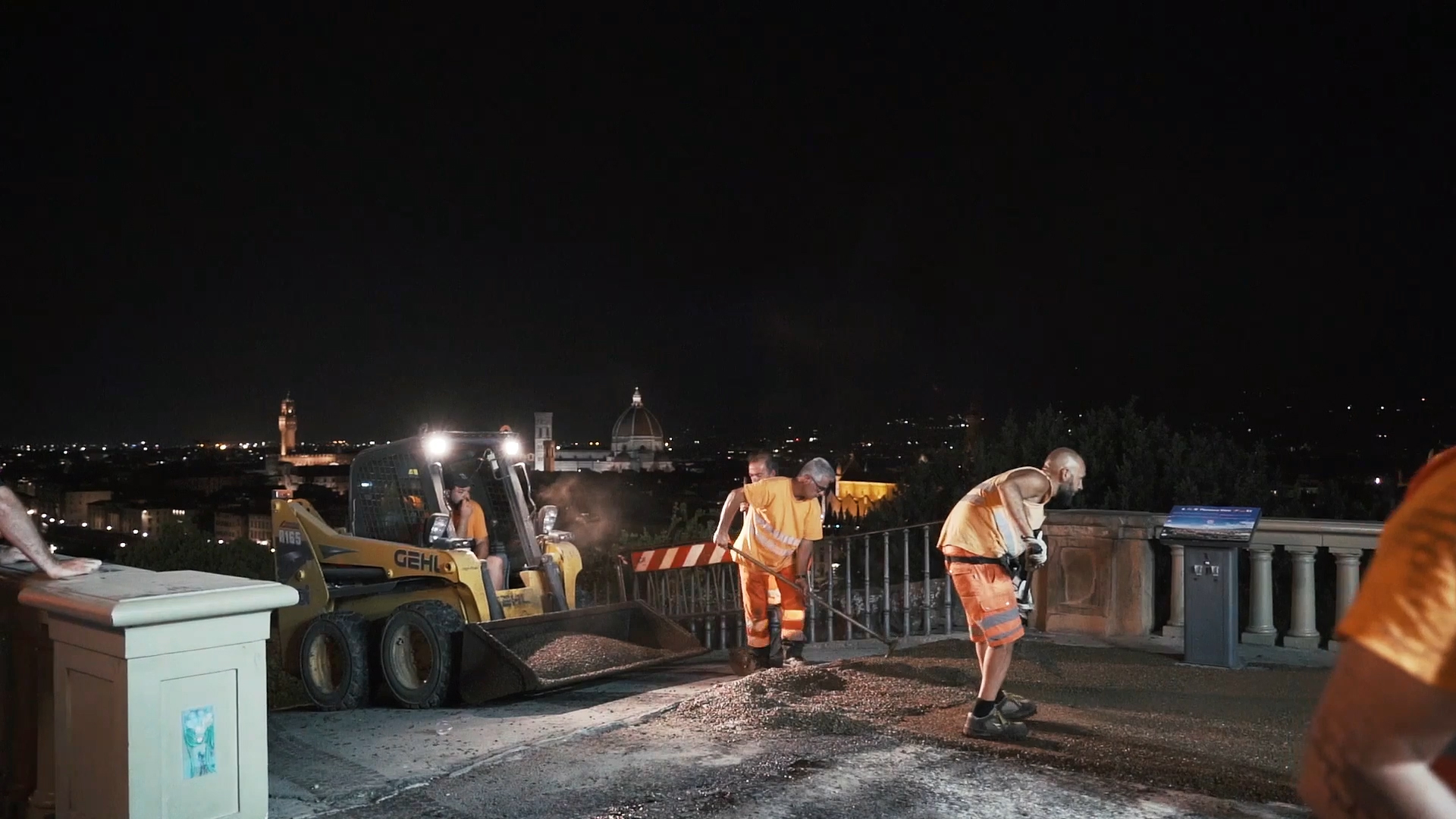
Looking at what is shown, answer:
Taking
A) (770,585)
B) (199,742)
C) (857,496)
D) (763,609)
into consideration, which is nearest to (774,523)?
(770,585)

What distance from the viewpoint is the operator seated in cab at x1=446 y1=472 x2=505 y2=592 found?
10.2m

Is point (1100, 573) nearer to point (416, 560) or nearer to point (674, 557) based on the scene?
point (674, 557)

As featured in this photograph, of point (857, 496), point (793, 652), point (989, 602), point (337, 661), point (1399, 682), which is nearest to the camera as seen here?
point (1399, 682)

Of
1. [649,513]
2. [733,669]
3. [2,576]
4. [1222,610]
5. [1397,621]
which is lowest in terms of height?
[649,513]

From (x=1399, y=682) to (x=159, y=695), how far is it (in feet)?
13.3

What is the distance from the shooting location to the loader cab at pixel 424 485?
979 cm

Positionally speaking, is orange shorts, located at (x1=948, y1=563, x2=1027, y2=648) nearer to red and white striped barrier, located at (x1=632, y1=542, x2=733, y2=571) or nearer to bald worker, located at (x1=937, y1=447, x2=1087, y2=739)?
bald worker, located at (x1=937, y1=447, x2=1087, y2=739)

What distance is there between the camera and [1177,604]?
8.94 metres

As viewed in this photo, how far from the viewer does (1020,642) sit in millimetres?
8844

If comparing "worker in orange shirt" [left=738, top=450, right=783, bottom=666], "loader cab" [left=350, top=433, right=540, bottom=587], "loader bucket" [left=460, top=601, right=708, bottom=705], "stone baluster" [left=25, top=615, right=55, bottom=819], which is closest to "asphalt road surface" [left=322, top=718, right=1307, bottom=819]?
"stone baluster" [left=25, top=615, right=55, bottom=819]

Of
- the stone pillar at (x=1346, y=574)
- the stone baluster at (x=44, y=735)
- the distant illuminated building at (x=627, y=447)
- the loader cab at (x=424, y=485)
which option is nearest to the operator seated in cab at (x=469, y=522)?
the loader cab at (x=424, y=485)

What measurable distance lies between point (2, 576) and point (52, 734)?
80 cm

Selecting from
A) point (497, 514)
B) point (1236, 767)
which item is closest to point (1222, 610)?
point (1236, 767)

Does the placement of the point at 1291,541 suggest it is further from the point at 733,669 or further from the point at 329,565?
the point at 329,565
